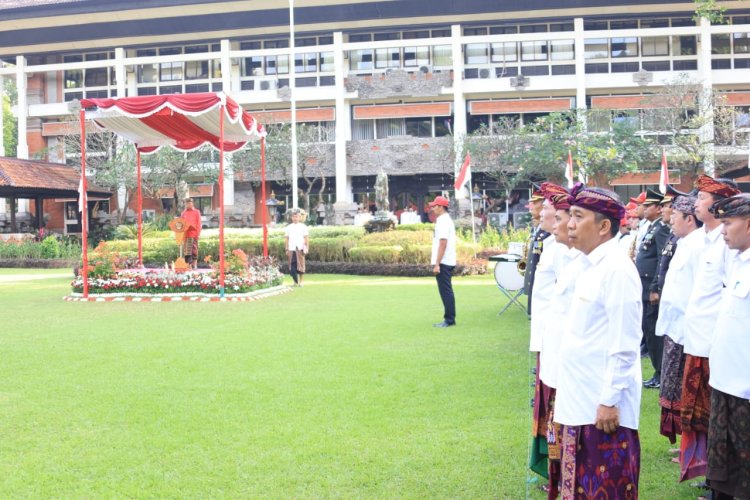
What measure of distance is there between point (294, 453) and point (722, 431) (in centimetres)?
251

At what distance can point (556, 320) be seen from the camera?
144 inches

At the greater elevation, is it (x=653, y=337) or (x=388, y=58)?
(x=388, y=58)

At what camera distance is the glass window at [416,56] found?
124ft

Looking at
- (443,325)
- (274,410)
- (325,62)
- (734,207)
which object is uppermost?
(325,62)

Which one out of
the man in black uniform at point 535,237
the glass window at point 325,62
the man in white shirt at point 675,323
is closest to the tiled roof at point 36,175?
the glass window at point 325,62

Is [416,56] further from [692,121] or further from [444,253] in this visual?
[444,253]

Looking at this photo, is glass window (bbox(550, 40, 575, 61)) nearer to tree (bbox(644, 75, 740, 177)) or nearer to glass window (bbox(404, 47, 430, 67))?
tree (bbox(644, 75, 740, 177))

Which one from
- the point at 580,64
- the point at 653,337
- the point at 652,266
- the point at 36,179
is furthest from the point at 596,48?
the point at 653,337

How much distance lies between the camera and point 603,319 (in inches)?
124

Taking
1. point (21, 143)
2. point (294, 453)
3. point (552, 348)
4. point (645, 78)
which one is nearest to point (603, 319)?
point (552, 348)

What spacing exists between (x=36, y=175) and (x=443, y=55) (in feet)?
63.1

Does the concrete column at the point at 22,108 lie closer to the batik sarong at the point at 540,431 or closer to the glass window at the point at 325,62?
the glass window at the point at 325,62

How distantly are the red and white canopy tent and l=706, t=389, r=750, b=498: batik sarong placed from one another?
11.0 m

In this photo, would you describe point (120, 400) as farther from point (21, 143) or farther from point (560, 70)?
point (21, 143)
